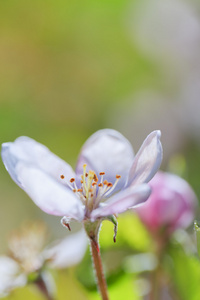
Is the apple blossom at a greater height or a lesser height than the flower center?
lesser

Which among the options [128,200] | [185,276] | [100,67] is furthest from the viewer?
[100,67]

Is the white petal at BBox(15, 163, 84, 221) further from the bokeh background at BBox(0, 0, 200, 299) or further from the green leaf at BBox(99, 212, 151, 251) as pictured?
the bokeh background at BBox(0, 0, 200, 299)

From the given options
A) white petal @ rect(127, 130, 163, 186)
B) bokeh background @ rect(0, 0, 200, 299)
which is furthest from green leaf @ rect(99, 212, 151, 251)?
bokeh background @ rect(0, 0, 200, 299)

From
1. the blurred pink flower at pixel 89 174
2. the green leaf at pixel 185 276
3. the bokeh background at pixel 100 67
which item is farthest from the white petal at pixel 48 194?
the bokeh background at pixel 100 67

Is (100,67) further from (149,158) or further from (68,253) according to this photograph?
(149,158)

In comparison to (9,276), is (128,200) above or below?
above

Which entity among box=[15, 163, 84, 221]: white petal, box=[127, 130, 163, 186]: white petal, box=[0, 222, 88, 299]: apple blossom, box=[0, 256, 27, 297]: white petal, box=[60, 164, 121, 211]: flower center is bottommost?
box=[0, 256, 27, 297]: white petal

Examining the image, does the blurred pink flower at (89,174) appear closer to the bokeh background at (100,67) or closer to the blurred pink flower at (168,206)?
the blurred pink flower at (168,206)

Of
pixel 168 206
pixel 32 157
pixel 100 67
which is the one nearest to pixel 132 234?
pixel 168 206
